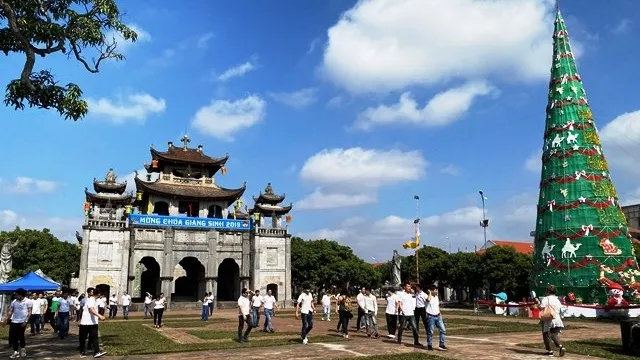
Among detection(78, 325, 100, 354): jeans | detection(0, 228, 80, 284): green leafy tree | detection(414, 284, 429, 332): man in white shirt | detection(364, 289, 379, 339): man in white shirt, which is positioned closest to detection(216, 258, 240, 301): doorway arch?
detection(0, 228, 80, 284): green leafy tree

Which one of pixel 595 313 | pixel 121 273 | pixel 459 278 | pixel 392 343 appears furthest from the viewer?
pixel 459 278

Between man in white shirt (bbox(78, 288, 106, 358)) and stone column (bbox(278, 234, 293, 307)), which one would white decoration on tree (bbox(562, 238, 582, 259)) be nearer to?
stone column (bbox(278, 234, 293, 307))

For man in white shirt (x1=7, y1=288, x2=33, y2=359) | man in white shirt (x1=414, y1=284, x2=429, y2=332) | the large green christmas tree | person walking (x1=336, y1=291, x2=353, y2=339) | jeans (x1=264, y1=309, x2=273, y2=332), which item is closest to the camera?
man in white shirt (x1=7, y1=288, x2=33, y2=359)

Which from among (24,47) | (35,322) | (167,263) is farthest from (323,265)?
(24,47)

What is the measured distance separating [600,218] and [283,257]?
26930mm

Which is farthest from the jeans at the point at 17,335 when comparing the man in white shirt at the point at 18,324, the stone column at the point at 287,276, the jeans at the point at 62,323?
the stone column at the point at 287,276

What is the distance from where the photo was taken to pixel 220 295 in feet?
162

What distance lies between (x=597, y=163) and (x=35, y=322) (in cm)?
3052

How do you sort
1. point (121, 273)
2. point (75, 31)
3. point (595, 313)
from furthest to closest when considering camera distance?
1. point (121, 273)
2. point (595, 313)
3. point (75, 31)

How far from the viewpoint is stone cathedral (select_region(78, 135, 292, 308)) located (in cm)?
4067

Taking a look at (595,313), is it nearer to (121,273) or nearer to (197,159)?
(121,273)

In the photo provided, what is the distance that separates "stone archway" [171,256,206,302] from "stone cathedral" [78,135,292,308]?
10 cm

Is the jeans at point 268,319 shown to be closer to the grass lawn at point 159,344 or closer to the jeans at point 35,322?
the grass lawn at point 159,344

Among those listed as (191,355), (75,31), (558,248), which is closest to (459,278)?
(558,248)
